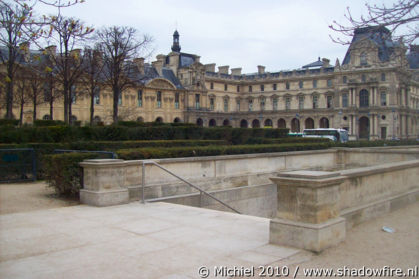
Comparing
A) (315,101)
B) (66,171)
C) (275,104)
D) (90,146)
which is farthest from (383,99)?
(66,171)

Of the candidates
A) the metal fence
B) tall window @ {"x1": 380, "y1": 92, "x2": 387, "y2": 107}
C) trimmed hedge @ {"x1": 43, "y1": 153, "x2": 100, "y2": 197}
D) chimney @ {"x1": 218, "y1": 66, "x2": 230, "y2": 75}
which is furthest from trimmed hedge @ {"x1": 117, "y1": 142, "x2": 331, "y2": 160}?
chimney @ {"x1": 218, "y1": 66, "x2": 230, "y2": 75}

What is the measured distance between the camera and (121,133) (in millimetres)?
21047

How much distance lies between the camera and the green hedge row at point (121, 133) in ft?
57.9

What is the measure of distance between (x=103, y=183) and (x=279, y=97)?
3320 inches

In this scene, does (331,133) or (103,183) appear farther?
(331,133)

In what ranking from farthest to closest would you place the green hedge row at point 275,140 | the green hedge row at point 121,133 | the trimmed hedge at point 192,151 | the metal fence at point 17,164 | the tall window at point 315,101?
the tall window at point 315,101, the green hedge row at point 275,140, the green hedge row at point 121,133, the metal fence at point 17,164, the trimmed hedge at point 192,151

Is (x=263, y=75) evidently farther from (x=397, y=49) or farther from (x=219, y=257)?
(x=219, y=257)

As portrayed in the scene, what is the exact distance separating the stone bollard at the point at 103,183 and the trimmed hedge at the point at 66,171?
46 centimetres

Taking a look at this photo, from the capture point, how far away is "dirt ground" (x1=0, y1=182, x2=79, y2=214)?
10.1 metres

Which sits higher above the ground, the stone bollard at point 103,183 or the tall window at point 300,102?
the tall window at point 300,102

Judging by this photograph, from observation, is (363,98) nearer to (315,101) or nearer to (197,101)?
(315,101)

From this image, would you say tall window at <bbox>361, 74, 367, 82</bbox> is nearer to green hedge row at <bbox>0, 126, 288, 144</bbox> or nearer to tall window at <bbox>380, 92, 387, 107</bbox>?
tall window at <bbox>380, 92, 387, 107</bbox>

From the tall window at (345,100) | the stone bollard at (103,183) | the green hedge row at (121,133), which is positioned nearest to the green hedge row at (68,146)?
the green hedge row at (121,133)

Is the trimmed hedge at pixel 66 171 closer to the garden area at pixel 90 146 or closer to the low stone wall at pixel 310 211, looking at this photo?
the garden area at pixel 90 146
